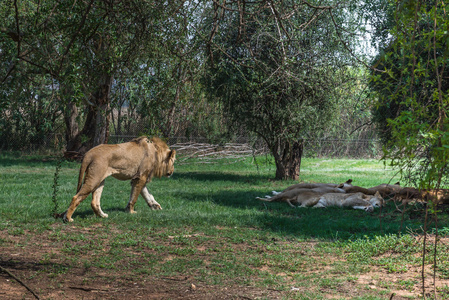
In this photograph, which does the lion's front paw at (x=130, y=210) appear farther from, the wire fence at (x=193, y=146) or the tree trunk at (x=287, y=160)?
the wire fence at (x=193, y=146)

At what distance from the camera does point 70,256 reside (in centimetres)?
628

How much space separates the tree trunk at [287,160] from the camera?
1584 centimetres

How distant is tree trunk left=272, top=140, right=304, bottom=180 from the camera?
15.8 m

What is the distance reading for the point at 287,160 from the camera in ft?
52.7

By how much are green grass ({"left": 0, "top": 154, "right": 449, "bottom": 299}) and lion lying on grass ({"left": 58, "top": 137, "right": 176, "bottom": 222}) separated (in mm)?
346

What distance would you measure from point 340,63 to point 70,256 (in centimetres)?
1022

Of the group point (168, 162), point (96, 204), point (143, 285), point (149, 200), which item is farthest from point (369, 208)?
point (143, 285)

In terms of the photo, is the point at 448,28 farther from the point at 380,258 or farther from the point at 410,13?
A: the point at 380,258

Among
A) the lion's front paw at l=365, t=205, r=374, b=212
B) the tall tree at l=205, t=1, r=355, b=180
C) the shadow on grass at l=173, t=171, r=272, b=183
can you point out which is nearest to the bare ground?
the lion's front paw at l=365, t=205, r=374, b=212

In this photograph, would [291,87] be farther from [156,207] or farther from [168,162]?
[156,207]

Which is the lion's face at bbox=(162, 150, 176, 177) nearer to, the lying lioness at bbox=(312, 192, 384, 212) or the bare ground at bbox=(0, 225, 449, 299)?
the lying lioness at bbox=(312, 192, 384, 212)

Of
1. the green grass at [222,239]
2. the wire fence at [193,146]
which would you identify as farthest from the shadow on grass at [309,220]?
the wire fence at [193,146]

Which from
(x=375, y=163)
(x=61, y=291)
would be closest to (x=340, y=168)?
(x=375, y=163)

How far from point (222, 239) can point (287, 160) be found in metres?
8.91
